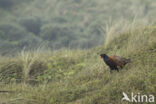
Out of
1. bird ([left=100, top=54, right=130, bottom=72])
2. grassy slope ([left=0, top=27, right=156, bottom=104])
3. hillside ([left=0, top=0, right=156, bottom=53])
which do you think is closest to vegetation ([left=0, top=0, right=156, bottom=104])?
grassy slope ([left=0, top=27, right=156, bottom=104])

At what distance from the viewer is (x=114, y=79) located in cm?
469

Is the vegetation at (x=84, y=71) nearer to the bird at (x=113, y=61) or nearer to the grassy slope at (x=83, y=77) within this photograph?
the grassy slope at (x=83, y=77)

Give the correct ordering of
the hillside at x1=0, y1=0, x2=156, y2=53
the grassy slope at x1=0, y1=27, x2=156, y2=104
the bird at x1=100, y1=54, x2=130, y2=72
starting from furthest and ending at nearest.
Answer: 1. the hillside at x1=0, y1=0, x2=156, y2=53
2. the bird at x1=100, y1=54, x2=130, y2=72
3. the grassy slope at x1=0, y1=27, x2=156, y2=104

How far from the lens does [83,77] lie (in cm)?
550

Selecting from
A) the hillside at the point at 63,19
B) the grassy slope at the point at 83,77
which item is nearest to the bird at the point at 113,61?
the grassy slope at the point at 83,77

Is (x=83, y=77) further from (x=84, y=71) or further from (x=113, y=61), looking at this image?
(x=113, y=61)

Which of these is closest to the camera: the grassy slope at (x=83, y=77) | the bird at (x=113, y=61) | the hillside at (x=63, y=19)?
the grassy slope at (x=83, y=77)

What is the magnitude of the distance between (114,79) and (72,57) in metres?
3.42

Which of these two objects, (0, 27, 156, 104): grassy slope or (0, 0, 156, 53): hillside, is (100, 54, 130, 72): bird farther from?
(0, 0, 156, 53): hillside

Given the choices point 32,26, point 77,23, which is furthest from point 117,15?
point 32,26

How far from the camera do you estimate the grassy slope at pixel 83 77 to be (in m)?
4.15

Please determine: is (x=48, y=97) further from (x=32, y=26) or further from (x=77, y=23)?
(x=77, y=23)

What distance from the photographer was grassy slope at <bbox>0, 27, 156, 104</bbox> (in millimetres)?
4148

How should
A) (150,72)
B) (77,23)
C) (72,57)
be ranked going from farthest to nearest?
(77,23) < (72,57) < (150,72)
